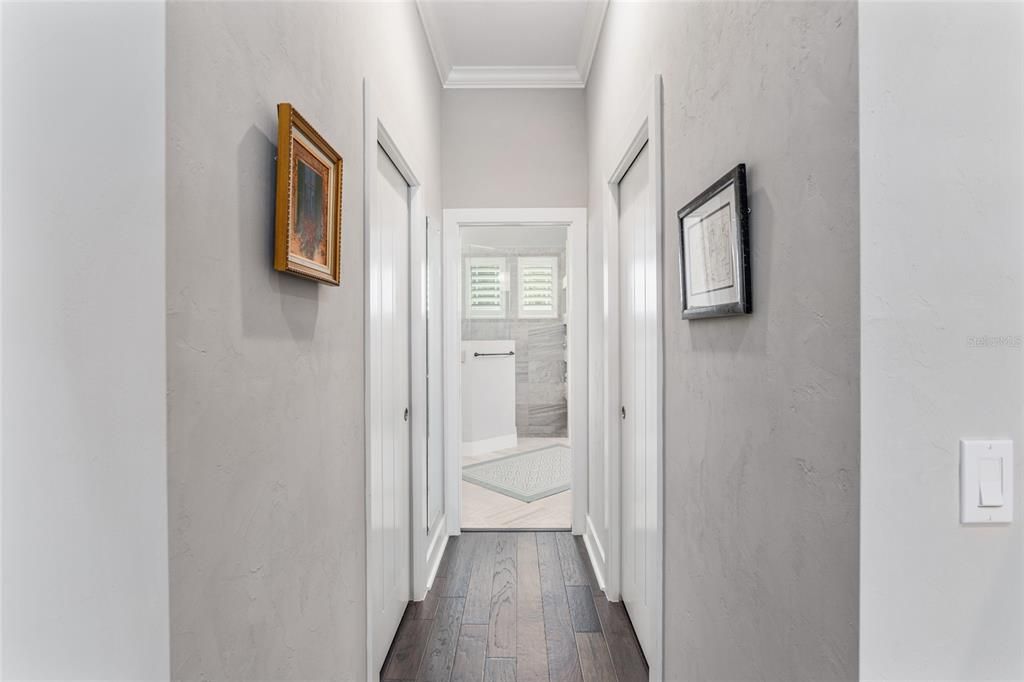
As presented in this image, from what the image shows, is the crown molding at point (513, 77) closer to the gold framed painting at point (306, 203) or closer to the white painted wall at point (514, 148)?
the white painted wall at point (514, 148)

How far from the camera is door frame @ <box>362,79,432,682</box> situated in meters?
1.65

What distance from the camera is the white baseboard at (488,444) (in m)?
5.29

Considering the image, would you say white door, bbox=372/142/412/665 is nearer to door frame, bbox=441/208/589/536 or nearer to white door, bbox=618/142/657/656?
door frame, bbox=441/208/589/536

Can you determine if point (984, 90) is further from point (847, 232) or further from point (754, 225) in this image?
point (754, 225)

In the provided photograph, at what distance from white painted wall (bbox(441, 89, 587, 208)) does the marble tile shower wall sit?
295 cm

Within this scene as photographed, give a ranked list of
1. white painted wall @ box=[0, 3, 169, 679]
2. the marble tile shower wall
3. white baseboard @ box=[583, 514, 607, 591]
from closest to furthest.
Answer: white painted wall @ box=[0, 3, 169, 679]
white baseboard @ box=[583, 514, 607, 591]
the marble tile shower wall

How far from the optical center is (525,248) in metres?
6.21

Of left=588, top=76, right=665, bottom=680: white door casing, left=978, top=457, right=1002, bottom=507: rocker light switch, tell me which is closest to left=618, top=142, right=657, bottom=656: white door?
left=588, top=76, right=665, bottom=680: white door casing

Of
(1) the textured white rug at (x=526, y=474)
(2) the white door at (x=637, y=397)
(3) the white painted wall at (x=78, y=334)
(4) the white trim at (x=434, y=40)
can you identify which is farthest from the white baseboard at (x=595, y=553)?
(4) the white trim at (x=434, y=40)

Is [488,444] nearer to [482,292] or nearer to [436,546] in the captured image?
[482,292]

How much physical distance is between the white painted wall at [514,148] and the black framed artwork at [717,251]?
75.2 inches

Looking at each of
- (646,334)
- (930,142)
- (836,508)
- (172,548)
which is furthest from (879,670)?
(646,334)

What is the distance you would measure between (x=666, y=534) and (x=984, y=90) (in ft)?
4.12

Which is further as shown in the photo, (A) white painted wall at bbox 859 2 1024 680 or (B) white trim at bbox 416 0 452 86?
(B) white trim at bbox 416 0 452 86
